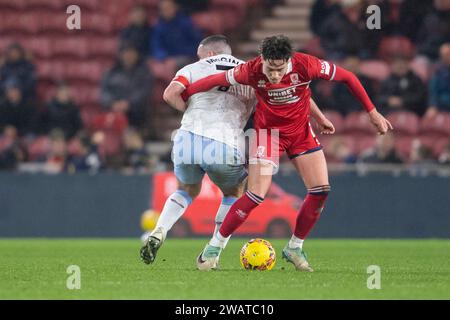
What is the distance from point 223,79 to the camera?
28.6 ft

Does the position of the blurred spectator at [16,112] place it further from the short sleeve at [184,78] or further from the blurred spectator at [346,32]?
the short sleeve at [184,78]

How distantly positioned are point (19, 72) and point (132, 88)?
1883mm

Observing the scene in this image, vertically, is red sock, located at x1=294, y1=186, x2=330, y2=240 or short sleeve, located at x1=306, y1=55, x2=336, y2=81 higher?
short sleeve, located at x1=306, y1=55, x2=336, y2=81

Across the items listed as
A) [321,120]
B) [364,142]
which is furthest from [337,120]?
[321,120]

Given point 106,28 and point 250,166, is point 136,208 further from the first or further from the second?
point 250,166

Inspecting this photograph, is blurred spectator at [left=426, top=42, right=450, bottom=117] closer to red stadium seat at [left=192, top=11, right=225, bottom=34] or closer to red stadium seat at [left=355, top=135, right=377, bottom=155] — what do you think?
red stadium seat at [left=355, top=135, right=377, bottom=155]

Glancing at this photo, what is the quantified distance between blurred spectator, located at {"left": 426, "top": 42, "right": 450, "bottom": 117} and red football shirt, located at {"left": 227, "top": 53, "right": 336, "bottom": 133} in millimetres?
7924

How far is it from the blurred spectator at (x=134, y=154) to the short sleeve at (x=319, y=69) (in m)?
7.69

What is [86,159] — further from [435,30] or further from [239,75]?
[239,75]

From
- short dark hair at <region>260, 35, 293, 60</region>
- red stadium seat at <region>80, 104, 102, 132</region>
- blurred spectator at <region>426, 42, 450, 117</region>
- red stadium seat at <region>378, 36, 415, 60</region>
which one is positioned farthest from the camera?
red stadium seat at <region>80, 104, 102, 132</region>

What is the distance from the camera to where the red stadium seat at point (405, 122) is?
54.1ft

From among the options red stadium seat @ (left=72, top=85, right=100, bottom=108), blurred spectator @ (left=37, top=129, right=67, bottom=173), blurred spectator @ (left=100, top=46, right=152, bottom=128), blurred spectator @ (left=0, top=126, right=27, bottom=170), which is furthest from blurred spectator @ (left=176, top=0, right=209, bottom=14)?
blurred spectator @ (left=0, top=126, right=27, bottom=170)

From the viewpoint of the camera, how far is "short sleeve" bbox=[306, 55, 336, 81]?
8.65m

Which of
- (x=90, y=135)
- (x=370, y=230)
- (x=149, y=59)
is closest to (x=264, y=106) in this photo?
(x=370, y=230)
